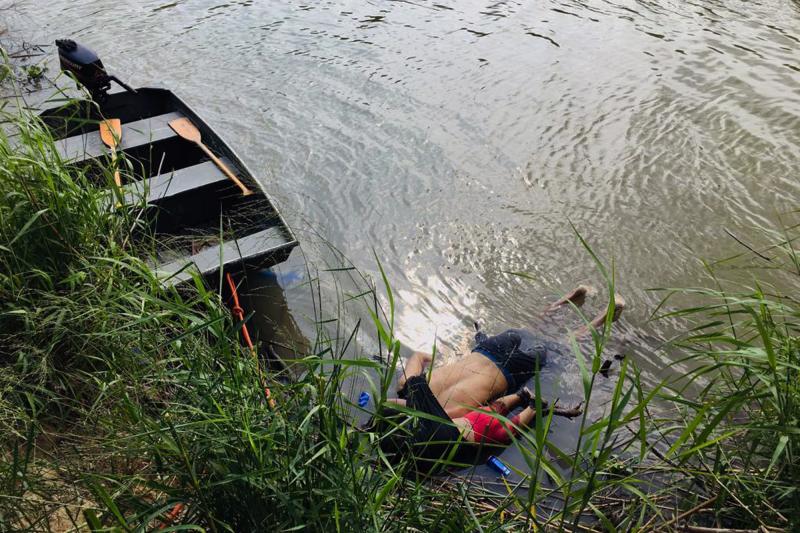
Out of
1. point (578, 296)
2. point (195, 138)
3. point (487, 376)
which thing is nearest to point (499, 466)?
point (487, 376)

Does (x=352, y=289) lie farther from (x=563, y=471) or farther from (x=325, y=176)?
(x=563, y=471)

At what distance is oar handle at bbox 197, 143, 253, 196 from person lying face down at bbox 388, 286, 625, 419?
2.03 metres

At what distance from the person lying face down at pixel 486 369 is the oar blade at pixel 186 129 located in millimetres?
3135

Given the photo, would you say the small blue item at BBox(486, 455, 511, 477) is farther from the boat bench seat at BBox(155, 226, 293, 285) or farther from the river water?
the boat bench seat at BBox(155, 226, 293, 285)

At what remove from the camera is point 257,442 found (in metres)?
2.37

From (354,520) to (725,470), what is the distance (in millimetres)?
1623

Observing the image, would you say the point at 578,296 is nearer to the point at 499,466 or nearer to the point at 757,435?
the point at 499,466

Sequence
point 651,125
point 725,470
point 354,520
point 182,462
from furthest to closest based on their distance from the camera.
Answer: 1. point 651,125
2. point 725,470
3. point 182,462
4. point 354,520

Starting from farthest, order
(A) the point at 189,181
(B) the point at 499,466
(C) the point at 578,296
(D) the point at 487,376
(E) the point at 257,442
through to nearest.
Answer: (A) the point at 189,181
(C) the point at 578,296
(D) the point at 487,376
(B) the point at 499,466
(E) the point at 257,442

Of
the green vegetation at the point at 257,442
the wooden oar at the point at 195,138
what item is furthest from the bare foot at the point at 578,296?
the wooden oar at the point at 195,138

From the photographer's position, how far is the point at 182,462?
2.38 metres

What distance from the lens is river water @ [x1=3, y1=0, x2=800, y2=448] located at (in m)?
5.80

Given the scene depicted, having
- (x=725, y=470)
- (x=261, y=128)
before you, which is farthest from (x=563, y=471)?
(x=261, y=128)

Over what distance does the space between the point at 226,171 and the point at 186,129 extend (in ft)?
3.48
